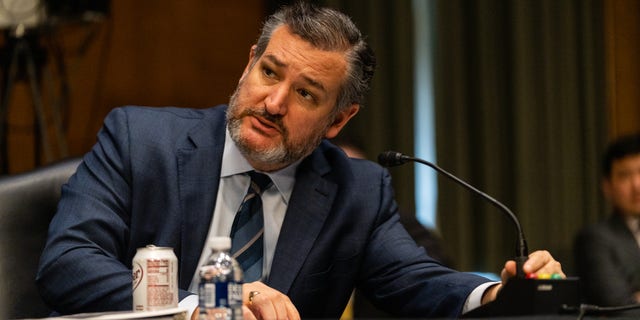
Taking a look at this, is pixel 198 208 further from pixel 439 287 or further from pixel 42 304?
pixel 439 287

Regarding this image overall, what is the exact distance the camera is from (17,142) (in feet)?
15.1

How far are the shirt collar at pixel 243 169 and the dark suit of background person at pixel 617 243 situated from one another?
2.50 meters

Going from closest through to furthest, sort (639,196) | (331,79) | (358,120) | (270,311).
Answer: (270,311) → (331,79) → (639,196) → (358,120)

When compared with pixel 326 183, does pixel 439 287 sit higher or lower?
lower

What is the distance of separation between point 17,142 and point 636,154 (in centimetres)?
304

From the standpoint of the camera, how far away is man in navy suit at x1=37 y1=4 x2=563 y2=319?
220 centimetres

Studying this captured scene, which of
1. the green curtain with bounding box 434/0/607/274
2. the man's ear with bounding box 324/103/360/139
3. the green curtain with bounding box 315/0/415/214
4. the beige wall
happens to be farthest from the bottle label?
the beige wall

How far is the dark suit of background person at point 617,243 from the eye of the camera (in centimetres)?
443

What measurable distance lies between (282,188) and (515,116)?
11.7 feet

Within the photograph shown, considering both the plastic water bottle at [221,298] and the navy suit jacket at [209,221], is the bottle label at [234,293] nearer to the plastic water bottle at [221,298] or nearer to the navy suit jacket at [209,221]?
the plastic water bottle at [221,298]

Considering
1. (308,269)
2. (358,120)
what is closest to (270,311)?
(308,269)

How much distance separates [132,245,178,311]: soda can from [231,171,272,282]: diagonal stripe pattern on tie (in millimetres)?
607

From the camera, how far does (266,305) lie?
171 centimetres

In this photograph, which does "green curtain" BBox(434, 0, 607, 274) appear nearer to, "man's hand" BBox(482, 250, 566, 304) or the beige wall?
the beige wall
